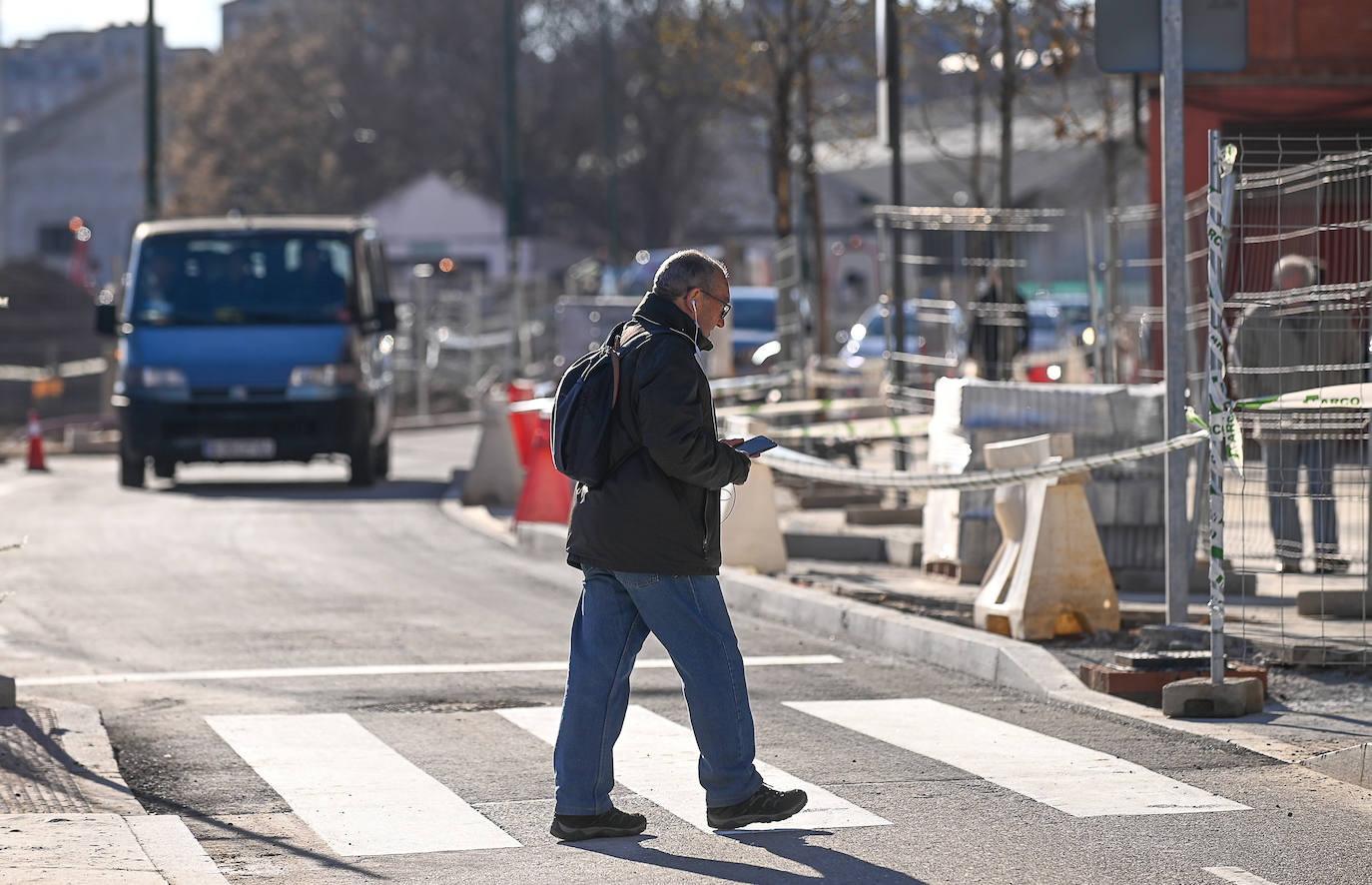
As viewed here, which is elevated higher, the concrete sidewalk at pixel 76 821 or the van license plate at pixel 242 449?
the van license plate at pixel 242 449

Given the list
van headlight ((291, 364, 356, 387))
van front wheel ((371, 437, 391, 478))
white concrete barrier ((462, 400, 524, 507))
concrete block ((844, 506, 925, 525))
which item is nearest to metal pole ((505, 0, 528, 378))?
van front wheel ((371, 437, 391, 478))

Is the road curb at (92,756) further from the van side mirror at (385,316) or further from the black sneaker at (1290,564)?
the van side mirror at (385,316)

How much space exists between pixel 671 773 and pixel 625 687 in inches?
39.5

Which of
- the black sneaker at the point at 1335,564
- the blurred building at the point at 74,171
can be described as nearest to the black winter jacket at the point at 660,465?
the black sneaker at the point at 1335,564

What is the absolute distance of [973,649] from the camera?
9.67 metres

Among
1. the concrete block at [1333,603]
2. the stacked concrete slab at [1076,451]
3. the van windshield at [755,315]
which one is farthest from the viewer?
the van windshield at [755,315]

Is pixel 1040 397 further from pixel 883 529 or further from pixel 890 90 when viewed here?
pixel 890 90

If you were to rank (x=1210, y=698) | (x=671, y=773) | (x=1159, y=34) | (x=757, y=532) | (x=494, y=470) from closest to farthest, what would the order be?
(x=671, y=773)
(x=1210, y=698)
(x=1159, y=34)
(x=757, y=532)
(x=494, y=470)

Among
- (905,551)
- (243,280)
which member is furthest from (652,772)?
(243,280)

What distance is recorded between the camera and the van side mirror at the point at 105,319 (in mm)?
20797

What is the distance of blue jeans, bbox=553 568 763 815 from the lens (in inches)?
251

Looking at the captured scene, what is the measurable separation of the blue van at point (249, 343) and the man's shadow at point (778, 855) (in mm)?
14463

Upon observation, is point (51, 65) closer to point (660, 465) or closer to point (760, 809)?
point (660, 465)

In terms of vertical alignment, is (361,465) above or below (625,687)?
above
